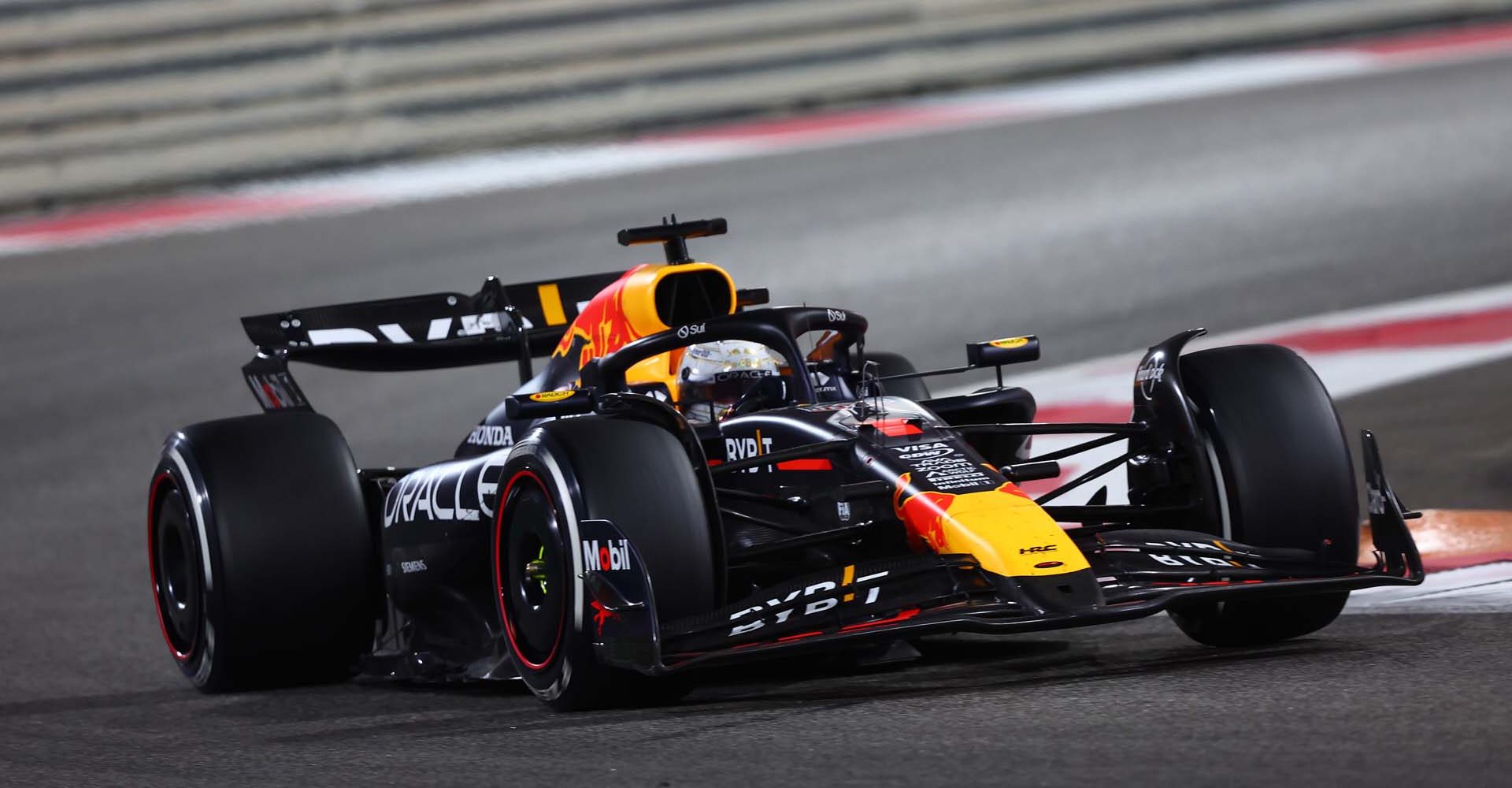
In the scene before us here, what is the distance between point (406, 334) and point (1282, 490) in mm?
3544

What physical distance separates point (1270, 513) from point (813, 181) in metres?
10.0

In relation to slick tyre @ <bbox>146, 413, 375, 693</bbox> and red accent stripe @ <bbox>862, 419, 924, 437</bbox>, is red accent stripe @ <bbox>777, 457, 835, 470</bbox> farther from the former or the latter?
slick tyre @ <bbox>146, 413, 375, 693</bbox>

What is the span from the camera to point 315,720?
6910 millimetres

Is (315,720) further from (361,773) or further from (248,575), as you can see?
(361,773)

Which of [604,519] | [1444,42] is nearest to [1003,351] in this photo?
[604,519]

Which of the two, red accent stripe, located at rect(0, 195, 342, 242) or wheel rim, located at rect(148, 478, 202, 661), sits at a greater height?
red accent stripe, located at rect(0, 195, 342, 242)

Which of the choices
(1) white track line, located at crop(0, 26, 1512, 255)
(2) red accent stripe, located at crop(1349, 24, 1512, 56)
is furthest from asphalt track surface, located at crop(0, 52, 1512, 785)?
(2) red accent stripe, located at crop(1349, 24, 1512, 56)

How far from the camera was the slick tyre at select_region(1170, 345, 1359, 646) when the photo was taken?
664 centimetres

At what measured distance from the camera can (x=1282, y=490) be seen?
664 centimetres

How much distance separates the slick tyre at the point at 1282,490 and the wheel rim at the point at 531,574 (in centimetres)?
184

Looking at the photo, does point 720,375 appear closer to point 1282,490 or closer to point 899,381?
point 899,381

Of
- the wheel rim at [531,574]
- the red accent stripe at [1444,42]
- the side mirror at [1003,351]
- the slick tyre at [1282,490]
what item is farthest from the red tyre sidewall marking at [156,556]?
the red accent stripe at [1444,42]

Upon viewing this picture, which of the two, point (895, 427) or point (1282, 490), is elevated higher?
point (895, 427)

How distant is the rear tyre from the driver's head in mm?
911
